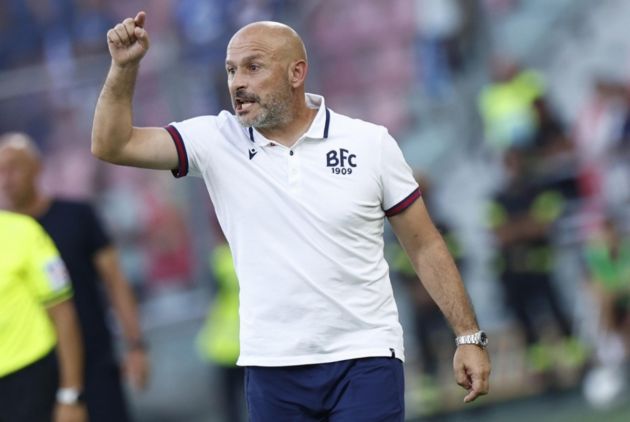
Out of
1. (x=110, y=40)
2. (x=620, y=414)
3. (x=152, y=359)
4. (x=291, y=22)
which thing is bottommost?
(x=620, y=414)

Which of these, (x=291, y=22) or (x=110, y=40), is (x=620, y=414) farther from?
(x=110, y=40)

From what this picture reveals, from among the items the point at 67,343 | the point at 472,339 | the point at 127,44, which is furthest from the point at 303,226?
the point at 67,343

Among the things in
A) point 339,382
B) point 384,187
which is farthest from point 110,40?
point 339,382

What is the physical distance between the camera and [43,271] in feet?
20.8

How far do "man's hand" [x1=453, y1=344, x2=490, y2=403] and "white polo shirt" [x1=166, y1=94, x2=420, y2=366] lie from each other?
254mm

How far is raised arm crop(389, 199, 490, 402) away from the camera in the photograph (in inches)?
201

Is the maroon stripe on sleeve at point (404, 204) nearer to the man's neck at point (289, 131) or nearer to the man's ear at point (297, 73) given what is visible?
the man's neck at point (289, 131)

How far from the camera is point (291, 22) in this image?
1137 centimetres

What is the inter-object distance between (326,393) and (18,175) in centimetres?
316

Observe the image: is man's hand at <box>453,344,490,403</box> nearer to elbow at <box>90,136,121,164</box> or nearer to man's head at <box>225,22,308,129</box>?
man's head at <box>225,22,308,129</box>

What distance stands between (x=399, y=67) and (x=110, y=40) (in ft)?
22.6

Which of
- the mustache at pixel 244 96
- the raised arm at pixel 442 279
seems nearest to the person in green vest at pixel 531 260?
the raised arm at pixel 442 279

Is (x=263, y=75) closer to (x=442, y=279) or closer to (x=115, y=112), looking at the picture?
(x=115, y=112)

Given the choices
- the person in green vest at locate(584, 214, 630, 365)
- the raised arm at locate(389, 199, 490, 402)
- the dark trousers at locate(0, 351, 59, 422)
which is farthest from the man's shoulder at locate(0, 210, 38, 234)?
the person in green vest at locate(584, 214, 630, 365)
